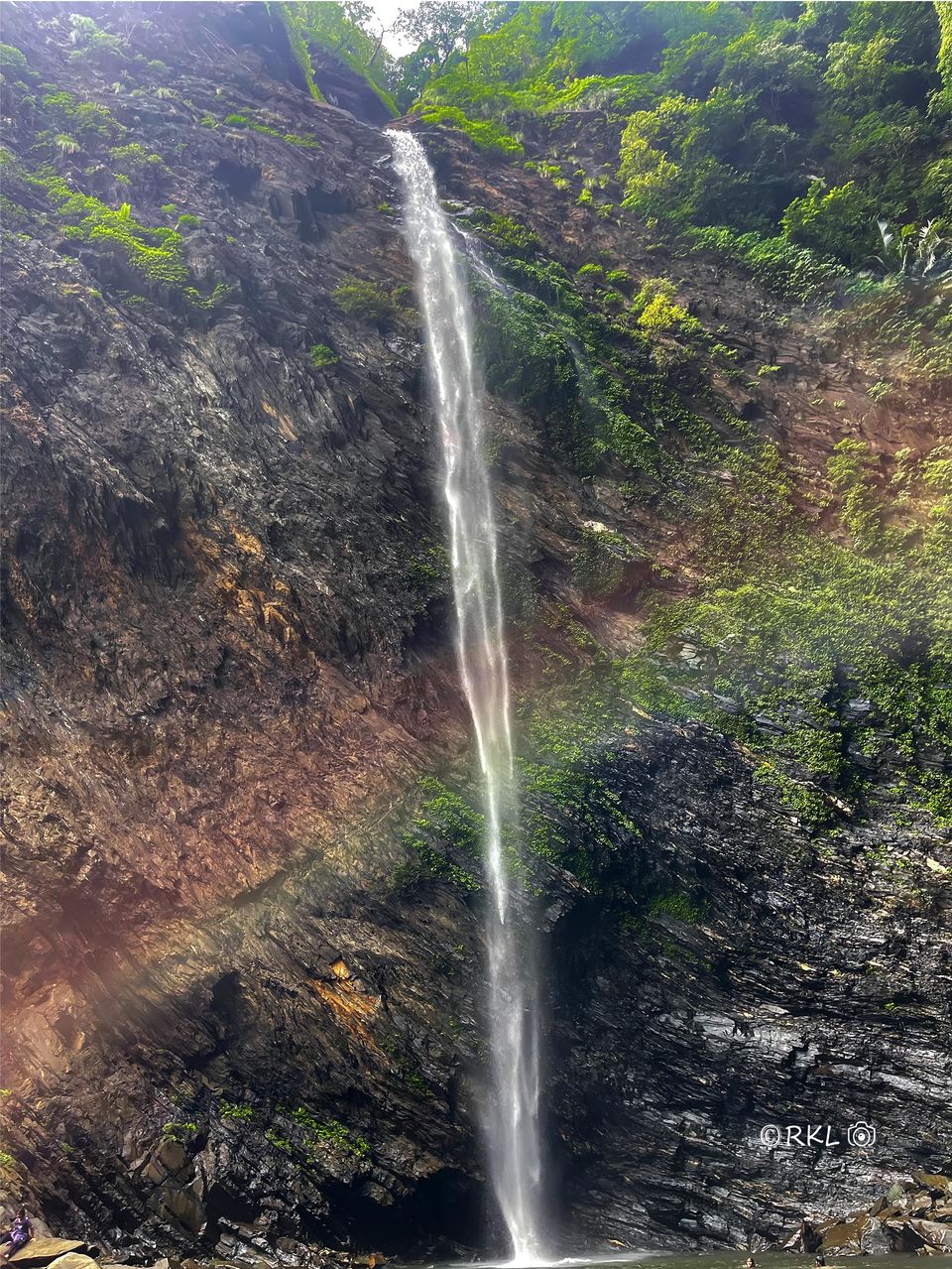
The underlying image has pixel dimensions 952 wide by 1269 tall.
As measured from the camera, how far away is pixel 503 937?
675 inches

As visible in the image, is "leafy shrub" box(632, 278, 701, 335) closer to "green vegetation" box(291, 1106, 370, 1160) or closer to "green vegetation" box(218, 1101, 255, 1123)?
"green vegetation" box(291, 1106, 370, 1160)

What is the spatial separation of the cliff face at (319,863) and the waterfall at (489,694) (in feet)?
1.81

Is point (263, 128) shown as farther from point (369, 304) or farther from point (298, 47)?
point (298, 47)

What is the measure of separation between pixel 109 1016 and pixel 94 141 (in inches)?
1036

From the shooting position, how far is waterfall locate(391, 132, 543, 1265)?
16016mm

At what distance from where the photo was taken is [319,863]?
1716 centimetres

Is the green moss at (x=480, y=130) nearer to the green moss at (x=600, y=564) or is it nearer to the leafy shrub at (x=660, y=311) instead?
the leafy shrub at (x=660, y=311)

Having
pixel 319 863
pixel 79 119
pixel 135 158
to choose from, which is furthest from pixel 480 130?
pixel 319 863

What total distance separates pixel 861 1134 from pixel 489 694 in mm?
11478

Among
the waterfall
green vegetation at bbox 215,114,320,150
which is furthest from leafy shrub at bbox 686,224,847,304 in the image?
green vegetation at bbox 215,114,320,150

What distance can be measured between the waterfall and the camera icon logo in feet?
19.1

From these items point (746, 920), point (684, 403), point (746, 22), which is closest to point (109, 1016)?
point (746, 920)

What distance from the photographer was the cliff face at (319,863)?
14.8 m

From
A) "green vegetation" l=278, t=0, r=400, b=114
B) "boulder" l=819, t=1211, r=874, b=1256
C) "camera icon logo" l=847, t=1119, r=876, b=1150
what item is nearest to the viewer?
"boulder" l=819, t=1211, r=874, b=1256
